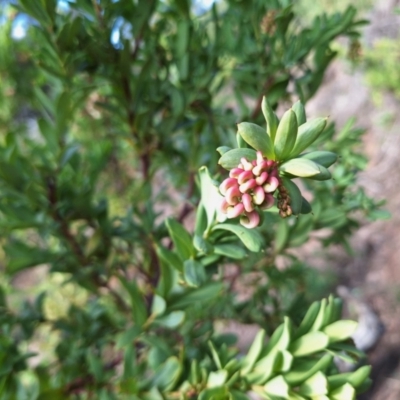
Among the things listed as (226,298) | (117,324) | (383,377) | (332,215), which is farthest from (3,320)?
(383,377)

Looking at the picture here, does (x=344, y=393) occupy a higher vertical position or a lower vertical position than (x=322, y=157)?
lower

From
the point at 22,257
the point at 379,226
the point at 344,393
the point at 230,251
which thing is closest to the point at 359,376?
the point at 344,393

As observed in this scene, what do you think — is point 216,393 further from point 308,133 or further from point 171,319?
point 308,133

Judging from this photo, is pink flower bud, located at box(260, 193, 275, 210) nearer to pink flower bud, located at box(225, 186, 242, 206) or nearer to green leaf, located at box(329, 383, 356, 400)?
pink flower bud, located at box(225, 186, 242, 206)

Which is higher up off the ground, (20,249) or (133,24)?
(133,24)

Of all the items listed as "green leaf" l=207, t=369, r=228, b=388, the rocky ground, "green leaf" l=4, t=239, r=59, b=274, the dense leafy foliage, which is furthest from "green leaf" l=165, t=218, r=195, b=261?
the rocky ground

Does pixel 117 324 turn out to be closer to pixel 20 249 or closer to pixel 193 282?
pixel 20 249
